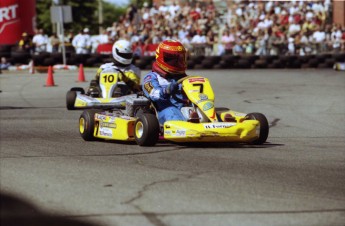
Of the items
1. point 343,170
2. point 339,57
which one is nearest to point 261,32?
point 339,57

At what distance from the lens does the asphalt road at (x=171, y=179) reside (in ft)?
17.9

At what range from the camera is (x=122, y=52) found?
1478cm

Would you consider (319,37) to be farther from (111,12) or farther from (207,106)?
(111,12)

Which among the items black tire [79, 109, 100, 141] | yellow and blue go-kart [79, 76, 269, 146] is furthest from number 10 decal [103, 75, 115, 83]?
black tire [79, 109, 100, 141]

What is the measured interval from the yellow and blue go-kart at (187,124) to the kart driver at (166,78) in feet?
0.37

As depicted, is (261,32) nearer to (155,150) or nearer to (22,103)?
(22,103)

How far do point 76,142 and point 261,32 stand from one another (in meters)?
20.1

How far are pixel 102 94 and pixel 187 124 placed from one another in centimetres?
608

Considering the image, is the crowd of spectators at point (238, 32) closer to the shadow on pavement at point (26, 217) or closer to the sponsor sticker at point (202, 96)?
the sponsor sticker at point (202, 96)

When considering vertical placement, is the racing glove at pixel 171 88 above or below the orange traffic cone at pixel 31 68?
above

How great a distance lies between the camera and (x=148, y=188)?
6.31 m

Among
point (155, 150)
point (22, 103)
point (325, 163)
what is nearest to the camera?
point (325, 163)

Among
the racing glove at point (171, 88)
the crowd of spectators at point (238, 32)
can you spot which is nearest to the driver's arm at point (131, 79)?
the racing glove at point (171, 88)

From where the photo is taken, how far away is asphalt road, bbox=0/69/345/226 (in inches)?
215
